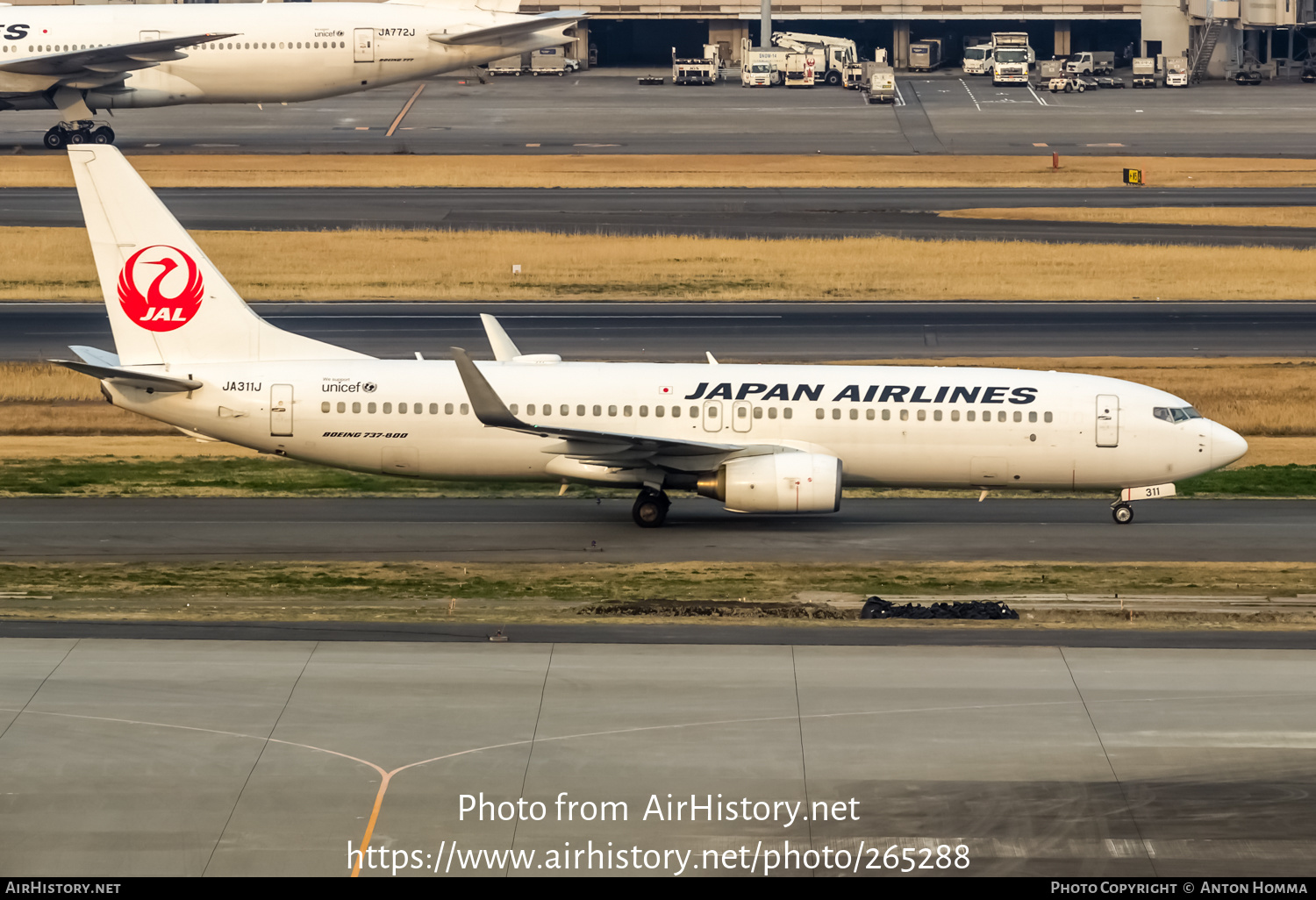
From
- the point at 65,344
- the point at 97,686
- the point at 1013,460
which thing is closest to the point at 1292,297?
the point at 1013,460

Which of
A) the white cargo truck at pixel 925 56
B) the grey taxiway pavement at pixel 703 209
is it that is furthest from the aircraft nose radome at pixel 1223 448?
the white cargo truck at pixel 925 56

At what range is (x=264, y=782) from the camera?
840 inches

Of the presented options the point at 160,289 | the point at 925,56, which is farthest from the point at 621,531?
the point at 925,56

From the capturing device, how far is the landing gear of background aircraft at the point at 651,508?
39.8 m

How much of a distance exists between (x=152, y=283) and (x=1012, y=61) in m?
110

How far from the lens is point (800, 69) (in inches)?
5438

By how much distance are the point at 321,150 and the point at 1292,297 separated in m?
61.5

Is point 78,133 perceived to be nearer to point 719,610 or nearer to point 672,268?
point 672,268

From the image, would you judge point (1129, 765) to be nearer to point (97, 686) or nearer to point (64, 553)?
point (97, 686)

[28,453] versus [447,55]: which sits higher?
[447,55]

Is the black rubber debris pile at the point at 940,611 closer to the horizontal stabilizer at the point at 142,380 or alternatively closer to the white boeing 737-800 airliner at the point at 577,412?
the white boeing 737-800 airliner at the point at 577,412

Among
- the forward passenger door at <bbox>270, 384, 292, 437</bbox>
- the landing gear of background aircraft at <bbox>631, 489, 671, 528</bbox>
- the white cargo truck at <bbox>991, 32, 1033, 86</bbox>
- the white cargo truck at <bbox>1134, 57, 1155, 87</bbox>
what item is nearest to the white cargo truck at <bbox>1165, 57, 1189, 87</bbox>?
the white cargo truck at <bbox>1134, 57, 1155, 87</bbox>

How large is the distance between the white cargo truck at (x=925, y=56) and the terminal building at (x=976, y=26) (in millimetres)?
2117

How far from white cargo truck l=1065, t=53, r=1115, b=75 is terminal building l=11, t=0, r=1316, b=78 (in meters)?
6.61
